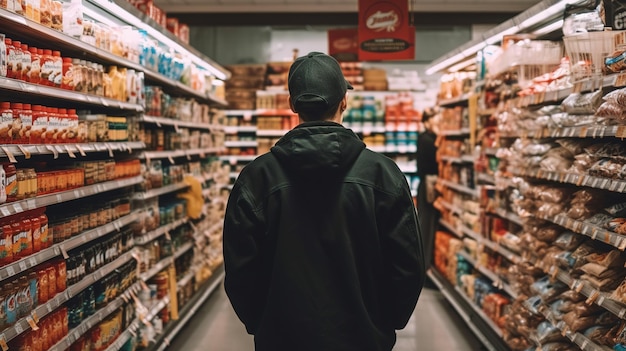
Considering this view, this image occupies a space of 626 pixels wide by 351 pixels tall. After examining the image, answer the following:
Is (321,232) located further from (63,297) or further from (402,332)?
(402,332)

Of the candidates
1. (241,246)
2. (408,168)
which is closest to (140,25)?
(241,246)

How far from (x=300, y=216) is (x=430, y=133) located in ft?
20.3

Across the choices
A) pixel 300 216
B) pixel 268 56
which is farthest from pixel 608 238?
pixel 268 56

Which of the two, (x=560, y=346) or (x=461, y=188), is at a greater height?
(x=461, y=188)

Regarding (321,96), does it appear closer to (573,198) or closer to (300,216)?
(300,216)

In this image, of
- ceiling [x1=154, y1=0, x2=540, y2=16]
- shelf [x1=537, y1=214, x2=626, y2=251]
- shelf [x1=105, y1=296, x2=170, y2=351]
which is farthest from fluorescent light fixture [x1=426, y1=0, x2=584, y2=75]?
ceiling [x1=154, y1=0, x2=540, y2=16]

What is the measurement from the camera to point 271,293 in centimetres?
225

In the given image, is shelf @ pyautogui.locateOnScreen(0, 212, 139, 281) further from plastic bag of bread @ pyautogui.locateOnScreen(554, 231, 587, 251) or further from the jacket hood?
plastic bag of bread @ pyautogui.locateOnScreen(554, 231, 587, 251)

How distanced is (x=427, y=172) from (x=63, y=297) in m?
5.72

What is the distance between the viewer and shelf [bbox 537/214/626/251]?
3049 millimetres

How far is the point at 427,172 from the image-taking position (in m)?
8.34

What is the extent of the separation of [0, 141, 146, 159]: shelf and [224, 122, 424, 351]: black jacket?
1.21 m

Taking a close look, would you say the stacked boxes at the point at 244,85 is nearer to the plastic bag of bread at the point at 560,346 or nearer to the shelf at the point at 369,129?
the shelf at the point at 369,129

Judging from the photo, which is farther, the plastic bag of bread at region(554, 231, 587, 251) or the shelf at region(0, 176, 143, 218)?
the plastic bag of bread at region(554, 231, 587, 251)
